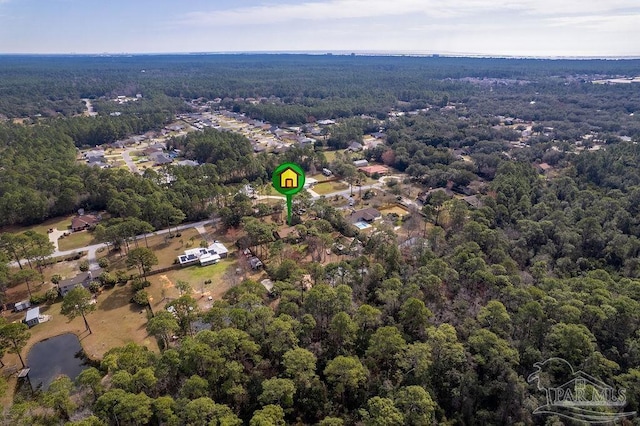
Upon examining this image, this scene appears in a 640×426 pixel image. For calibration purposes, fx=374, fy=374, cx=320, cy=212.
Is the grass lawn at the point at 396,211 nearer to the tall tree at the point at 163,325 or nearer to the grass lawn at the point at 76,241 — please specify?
the tall tree at the point at 163,325

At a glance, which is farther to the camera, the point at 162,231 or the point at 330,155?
the point at 330,155

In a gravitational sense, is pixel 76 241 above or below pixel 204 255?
below

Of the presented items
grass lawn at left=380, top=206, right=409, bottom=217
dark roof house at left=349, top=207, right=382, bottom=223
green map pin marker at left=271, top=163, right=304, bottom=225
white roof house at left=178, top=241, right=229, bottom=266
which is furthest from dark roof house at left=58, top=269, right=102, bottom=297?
grass lawn at left=380, top=206, right=409, bottom=217

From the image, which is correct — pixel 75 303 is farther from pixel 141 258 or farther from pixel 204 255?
pixel 204 255

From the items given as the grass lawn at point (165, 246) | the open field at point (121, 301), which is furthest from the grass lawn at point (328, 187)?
the grass lawn at point (165, 246)

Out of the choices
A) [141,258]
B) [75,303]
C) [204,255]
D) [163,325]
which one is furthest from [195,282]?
[163,325]

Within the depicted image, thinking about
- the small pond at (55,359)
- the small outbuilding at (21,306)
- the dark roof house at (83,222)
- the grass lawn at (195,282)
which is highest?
the dark roof house at (83,222)
